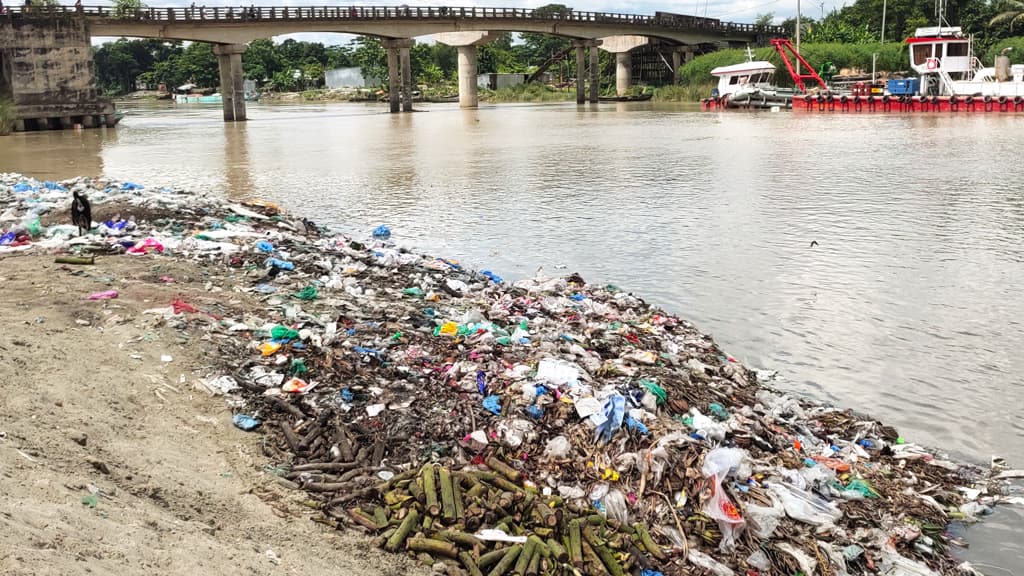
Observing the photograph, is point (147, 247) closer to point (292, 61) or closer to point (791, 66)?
point (791, 66)

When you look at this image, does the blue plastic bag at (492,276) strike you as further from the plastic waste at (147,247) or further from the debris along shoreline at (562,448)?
the plastic waste at (147,247)

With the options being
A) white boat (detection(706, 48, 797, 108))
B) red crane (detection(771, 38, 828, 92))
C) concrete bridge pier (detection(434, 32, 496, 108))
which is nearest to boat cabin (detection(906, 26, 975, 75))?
white boat (detection(706, 48, 797, 108))

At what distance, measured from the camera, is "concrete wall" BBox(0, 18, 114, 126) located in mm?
39969

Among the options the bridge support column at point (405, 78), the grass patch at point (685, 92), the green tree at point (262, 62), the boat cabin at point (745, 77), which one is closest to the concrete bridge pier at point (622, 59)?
the grass patch at point (685, 92)

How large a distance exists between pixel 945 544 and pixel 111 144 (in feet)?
117

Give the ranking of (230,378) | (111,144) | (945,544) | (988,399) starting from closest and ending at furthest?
(945,544), (230,378), (988,399), (111,144)

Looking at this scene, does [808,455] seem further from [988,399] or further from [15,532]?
[15,532]

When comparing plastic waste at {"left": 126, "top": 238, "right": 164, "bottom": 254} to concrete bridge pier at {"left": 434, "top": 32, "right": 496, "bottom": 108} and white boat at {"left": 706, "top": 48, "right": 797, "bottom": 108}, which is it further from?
concrete bridge pier at {"left": 434, "top": 32, "right": 496, "bottom": 108}

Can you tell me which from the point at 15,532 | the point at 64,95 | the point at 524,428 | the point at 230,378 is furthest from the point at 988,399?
the point at 64,95

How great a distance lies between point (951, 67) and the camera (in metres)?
43.7

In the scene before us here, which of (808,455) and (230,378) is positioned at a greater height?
(230,378)

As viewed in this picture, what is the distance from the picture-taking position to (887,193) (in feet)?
58.0

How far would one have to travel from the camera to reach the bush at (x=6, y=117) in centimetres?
3684

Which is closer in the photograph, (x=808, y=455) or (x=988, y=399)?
(x=808, y=455)
